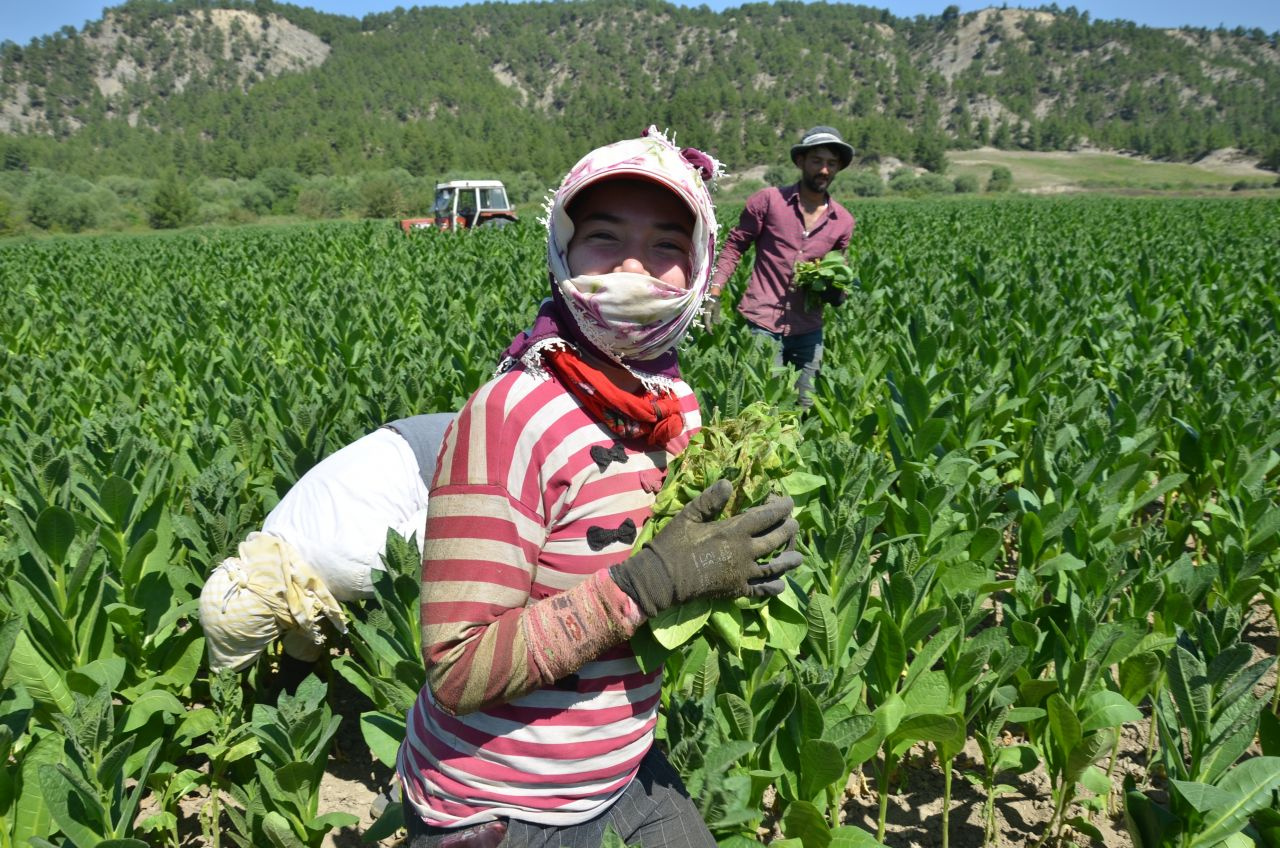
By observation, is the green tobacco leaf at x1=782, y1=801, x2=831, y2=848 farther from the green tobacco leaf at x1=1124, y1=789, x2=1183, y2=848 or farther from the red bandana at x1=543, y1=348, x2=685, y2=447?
the red bandana at x1=543, y1=348, x2=685, y2=447

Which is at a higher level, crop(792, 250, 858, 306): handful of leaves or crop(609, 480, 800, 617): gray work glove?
crop(792, 250, 858, 306): handful of leaves

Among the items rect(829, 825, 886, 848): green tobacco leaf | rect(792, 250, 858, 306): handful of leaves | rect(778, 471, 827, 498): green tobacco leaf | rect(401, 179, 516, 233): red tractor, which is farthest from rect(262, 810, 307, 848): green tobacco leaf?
rect(401, 179, 516, 233): red tractor

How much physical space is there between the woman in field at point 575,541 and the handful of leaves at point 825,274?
415 cm

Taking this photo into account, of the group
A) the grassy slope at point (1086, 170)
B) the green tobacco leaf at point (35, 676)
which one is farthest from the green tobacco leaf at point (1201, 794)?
the grassy slope at point (1086, 170)

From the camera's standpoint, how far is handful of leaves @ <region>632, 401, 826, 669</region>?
1.35 metres

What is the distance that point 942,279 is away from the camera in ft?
34.6

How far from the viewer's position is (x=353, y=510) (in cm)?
307

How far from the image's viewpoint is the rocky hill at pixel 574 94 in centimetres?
11862

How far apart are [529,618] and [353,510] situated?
200cm

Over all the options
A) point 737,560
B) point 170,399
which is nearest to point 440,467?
point 737,560

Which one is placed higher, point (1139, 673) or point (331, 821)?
point (1139, 673)

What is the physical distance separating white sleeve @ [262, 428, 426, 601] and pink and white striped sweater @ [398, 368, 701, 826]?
1583mm

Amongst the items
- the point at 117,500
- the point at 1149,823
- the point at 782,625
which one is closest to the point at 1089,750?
the point at 1149,823

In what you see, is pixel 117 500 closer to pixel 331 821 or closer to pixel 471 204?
pixel 331 821
